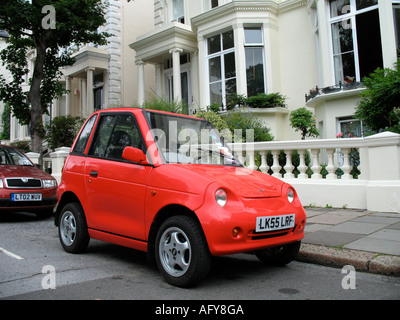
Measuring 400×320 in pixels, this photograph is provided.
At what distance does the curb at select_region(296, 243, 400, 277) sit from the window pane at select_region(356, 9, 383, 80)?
9408 millimetres

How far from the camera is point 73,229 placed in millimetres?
5086

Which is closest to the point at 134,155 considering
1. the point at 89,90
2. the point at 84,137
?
the point at 84,137

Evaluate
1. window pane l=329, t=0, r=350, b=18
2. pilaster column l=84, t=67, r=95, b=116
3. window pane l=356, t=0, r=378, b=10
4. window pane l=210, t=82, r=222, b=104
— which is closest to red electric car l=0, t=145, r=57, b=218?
window pane l=210, t=82, r=222, b=104

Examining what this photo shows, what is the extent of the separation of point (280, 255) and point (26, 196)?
5.82 metres

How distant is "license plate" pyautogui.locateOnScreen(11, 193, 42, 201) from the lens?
7.75 m

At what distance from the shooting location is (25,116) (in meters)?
15.9

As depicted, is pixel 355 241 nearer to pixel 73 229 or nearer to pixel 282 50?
pixel 73 229

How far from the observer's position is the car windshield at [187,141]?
4.44 metres

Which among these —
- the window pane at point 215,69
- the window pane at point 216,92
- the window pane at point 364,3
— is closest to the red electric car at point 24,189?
the window pane at point 216,92

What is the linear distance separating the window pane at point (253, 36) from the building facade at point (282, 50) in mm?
43

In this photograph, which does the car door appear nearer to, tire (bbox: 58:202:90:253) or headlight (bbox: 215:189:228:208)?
tire (bbox: 58:202:90:253)

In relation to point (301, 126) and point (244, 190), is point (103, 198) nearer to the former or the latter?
point (244, 190)
